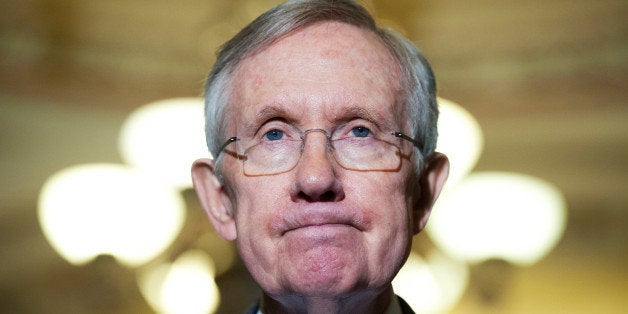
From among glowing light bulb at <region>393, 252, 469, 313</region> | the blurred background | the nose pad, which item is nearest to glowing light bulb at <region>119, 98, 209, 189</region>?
the blurred background

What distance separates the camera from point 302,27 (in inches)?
81.2

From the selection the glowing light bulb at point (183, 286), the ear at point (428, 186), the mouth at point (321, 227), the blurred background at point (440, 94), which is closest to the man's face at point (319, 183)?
the mouth at point (321, 227)

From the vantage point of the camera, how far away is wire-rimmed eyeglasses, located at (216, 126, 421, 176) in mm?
1918

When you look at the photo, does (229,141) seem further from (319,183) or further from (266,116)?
(319,183)

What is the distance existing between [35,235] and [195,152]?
2.69ft

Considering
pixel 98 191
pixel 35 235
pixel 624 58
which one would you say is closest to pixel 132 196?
pixel 98 191

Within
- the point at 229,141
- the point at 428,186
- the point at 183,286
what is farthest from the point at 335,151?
the point at 183,286

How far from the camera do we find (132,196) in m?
3.69

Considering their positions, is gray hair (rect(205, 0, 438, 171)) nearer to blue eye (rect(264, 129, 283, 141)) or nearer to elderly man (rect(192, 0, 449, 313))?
elderly man (rect(192, 0, 449, 313))

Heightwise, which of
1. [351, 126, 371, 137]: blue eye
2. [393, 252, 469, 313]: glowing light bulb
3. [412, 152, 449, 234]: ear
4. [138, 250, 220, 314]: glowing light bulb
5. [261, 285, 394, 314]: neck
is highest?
[351, 126, 371, 137]: blue eye

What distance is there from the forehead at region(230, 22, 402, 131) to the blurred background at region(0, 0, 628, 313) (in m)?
1.73

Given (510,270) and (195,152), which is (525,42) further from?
(195,152)

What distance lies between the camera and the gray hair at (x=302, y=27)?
2.08m

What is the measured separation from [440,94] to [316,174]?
2.25m
